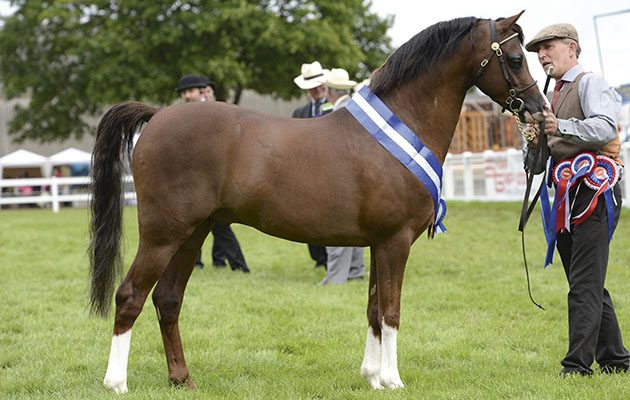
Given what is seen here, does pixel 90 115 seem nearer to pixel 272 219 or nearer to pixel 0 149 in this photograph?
pixel 0 149

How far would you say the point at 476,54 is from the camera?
378 centimetres

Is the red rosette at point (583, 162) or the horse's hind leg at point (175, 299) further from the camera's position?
the horse's hind leg at point (175, 299)

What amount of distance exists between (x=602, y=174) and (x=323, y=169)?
1.69 m

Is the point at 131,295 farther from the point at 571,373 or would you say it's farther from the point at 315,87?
the point at 315,87

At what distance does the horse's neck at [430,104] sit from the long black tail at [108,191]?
1578 millimetres

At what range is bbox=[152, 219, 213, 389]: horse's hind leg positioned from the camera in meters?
4.07

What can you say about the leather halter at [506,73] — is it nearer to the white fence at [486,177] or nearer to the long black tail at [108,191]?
the long black tail at [108,191]

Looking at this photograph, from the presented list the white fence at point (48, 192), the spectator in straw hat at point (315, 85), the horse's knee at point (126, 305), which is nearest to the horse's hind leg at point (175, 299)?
the horse's knee at point (126, 305)

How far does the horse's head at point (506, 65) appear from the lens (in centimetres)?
372

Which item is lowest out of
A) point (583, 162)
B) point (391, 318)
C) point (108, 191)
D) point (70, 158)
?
point (391, 318)

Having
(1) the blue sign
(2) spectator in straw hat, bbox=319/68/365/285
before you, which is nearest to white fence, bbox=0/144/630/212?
(1) the blue sign

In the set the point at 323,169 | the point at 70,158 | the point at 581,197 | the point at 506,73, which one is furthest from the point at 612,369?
the point at 70,158

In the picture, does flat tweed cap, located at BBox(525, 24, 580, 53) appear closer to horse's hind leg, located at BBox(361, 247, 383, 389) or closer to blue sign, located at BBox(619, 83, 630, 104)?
horse's hind leg, located at BBox(361, 247, 383, 389)

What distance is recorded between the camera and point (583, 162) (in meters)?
3.88
